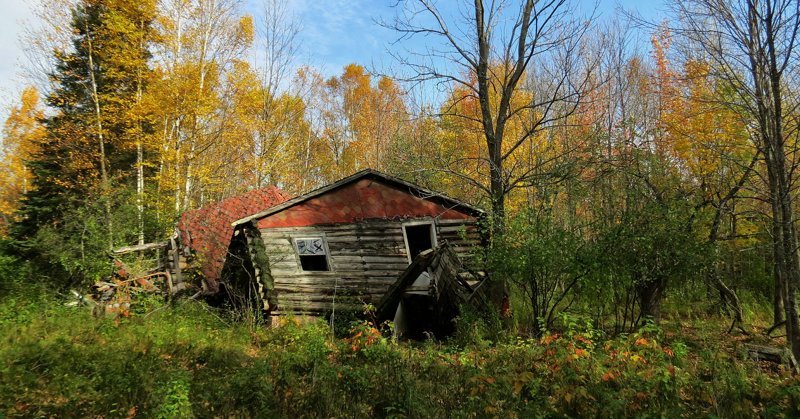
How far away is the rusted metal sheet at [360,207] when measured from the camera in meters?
11.7

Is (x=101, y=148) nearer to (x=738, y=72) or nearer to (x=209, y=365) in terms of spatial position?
(x=209, y=365)

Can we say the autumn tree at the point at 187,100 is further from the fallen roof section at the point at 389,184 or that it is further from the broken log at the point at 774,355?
the broken log at the point at 774,355

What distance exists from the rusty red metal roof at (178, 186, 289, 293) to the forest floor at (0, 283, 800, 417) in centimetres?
492

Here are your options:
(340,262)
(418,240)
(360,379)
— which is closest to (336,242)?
(340,262)

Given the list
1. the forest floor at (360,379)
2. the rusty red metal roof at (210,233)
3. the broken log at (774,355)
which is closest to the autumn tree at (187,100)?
the rusty red metal roof at (210,233)

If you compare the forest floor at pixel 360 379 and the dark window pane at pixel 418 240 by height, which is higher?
the dark window pane at pixel 418 240

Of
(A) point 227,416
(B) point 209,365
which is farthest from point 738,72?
(B) point 209,365

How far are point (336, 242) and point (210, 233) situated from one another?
15.8ft

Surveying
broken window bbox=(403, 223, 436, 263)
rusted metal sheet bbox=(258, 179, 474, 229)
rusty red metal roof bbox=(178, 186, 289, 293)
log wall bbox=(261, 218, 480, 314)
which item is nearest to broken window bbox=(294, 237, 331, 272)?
log wall bbox=(261, 218, 480, 314)

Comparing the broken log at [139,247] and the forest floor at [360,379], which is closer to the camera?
the forest floor at [360,379]

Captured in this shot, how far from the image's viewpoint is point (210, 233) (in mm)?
13211

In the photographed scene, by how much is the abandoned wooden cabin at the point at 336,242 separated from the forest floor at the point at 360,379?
3535 mm

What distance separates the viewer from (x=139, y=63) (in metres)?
14.9

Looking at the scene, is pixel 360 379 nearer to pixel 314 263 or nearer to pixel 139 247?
pixel 314 263
